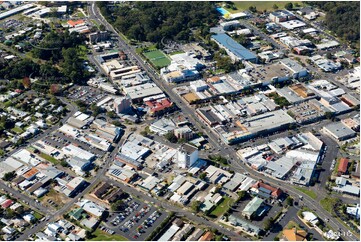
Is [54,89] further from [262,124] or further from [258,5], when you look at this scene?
[258,5]

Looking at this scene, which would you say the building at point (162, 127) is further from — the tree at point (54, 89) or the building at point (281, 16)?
the building at point (281, 16)

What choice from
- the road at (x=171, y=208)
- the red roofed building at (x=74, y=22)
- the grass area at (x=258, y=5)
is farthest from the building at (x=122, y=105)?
the grass area at (x=258, y=5)

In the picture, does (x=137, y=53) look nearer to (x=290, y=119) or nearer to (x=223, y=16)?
(x=223, y=16)

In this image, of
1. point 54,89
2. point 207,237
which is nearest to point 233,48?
point 54,89

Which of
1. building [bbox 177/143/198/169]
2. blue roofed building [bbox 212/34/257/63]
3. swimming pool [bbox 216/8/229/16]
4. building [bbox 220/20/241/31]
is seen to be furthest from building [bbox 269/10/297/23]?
building [bbox 177/143/198/169]

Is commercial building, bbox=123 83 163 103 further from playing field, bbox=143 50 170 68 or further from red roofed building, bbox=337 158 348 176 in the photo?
red roofed building, bbox=337 158 348 176

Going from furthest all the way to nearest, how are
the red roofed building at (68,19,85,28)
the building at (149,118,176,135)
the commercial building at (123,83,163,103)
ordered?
the red roofed building at (68,19,85,28) < the commercial building at (123,83,163,103) < the building at (149,118,176,135)
